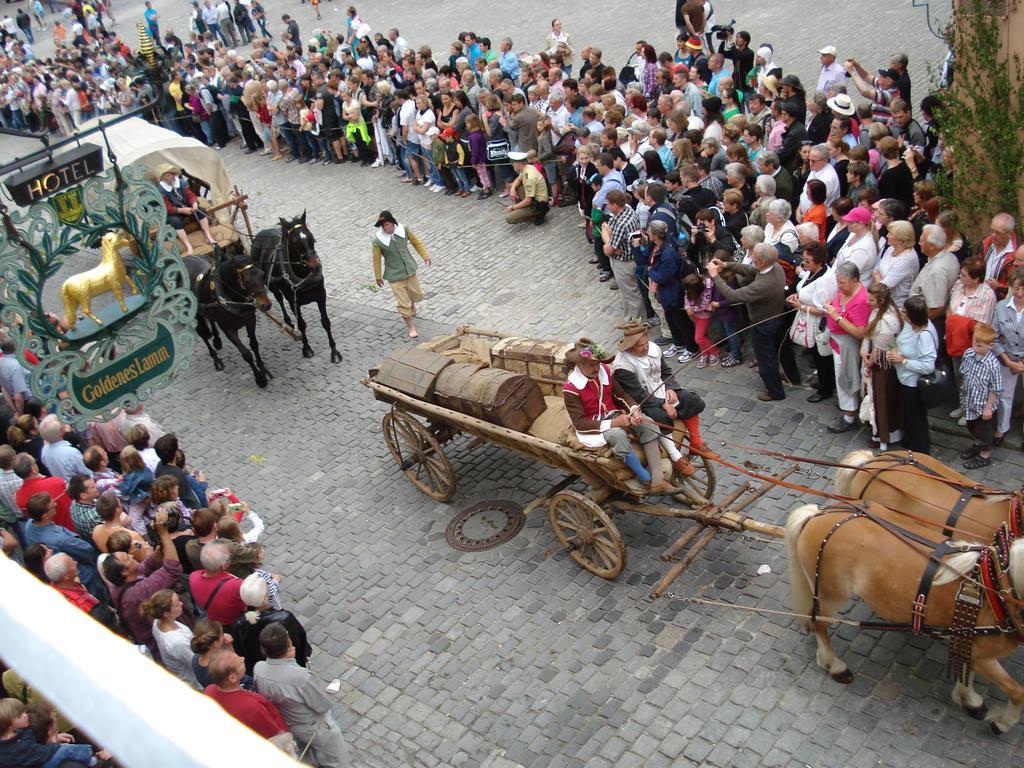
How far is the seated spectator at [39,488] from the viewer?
8.66 metres

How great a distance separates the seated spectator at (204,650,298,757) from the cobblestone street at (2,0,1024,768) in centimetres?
147

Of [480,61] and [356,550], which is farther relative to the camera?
[480,61]

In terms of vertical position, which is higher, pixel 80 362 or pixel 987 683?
pixel 80 362

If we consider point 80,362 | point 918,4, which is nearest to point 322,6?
point 918,4

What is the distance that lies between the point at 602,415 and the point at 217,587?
331 cm

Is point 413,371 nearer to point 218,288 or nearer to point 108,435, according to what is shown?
point 108,435

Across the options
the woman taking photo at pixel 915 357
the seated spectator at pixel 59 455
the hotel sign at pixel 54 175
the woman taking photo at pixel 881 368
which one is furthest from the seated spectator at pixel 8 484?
the woman taking photo at pixel 915 357

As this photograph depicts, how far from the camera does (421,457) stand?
947 centimetres

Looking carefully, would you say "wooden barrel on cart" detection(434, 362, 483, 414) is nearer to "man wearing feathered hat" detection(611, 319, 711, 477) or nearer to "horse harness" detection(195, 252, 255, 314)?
"man wearing feathered hat" detection(611, 319, 711, 477)

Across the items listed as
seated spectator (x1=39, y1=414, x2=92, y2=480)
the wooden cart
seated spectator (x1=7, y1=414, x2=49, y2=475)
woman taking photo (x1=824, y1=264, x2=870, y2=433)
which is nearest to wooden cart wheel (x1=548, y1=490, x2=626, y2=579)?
the wooden cart

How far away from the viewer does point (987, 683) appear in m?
6.20

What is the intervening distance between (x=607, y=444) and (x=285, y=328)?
7087mm

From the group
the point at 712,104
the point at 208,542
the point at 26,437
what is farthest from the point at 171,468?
the point at 712,104

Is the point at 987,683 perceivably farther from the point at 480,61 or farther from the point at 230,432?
the point at 480,61
